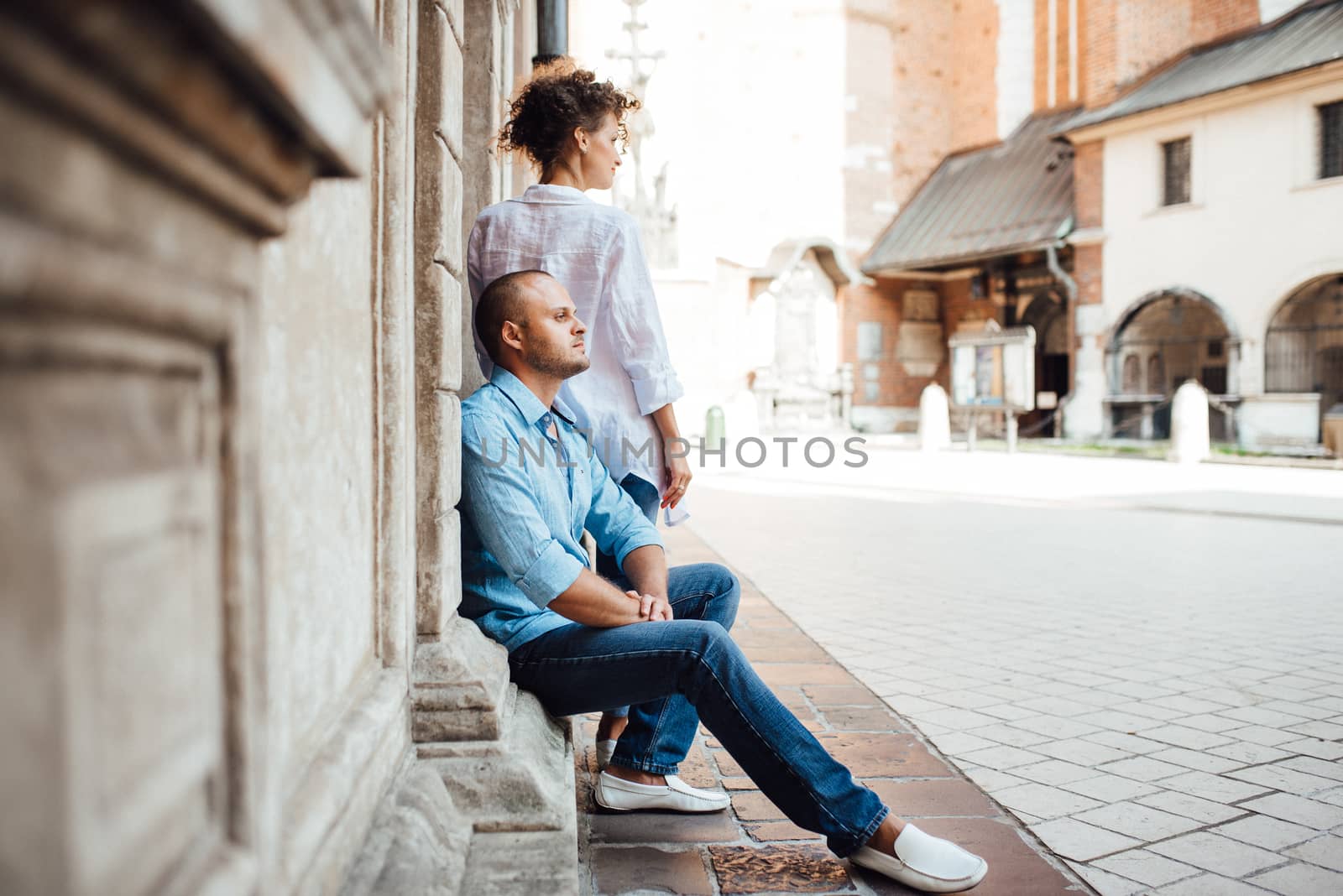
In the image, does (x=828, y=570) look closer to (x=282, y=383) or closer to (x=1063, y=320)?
(x=282, y=383)

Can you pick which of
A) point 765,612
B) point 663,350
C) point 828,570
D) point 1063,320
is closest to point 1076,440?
point 1063,320

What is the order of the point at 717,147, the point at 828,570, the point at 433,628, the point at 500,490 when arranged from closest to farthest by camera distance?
the point at 433,628 < the point at 500,490 < the point at 828,570 < the point at 717,147

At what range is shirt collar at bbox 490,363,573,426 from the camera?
2.42 metres

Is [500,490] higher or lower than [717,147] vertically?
lower

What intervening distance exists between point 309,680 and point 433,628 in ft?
2.30

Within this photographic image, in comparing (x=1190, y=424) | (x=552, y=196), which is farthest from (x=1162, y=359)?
(x=552, y=196)

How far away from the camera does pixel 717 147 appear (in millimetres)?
23016

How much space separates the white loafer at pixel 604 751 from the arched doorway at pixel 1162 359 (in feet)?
57.4

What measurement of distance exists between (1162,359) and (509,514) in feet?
74.2

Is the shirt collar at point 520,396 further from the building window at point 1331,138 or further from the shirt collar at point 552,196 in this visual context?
the building window at point 1331,138

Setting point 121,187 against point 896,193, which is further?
point 896,193

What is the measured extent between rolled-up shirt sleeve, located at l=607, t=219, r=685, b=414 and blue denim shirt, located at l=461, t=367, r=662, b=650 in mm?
241

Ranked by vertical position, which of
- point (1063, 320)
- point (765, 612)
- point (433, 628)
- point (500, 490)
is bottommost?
point (765, 612)

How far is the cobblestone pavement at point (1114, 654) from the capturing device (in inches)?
96.0
